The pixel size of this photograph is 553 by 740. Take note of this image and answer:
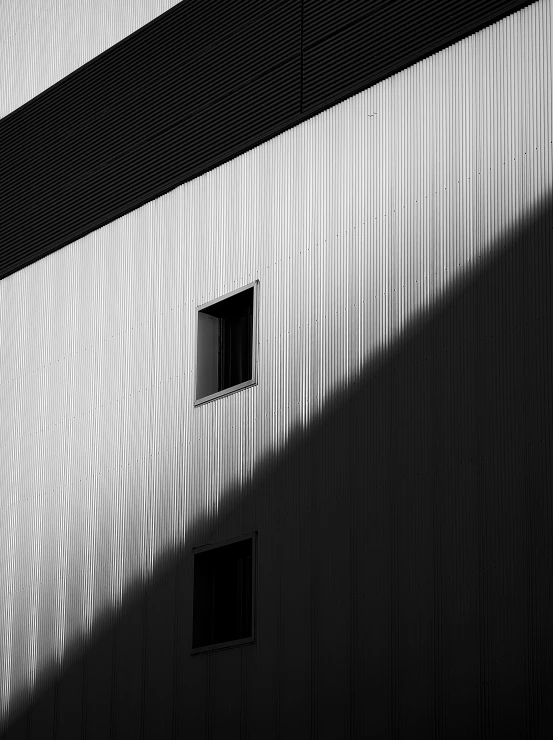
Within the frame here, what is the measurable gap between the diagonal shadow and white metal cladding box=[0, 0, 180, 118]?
933 centimetres

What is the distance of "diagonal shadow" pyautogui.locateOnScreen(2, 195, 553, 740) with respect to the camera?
16.4 metres

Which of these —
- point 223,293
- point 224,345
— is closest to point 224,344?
point 224,345

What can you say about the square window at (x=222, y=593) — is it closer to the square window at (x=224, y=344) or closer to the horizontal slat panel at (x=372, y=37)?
the square window at (x=224, y=344)

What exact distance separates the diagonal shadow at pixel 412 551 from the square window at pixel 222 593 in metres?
0.21

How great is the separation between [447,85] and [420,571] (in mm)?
6651

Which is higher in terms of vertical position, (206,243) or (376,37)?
(376,37)

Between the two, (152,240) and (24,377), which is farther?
(24,377)

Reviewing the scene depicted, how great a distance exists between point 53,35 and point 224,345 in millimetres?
8735

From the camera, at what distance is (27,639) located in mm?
23328

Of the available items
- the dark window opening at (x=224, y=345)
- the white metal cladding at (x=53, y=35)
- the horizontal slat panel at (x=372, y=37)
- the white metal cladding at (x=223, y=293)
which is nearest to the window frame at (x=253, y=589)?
the white metal cladding at (x=223, y=293)

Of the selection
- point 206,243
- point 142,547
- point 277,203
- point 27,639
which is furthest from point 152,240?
point 27,639

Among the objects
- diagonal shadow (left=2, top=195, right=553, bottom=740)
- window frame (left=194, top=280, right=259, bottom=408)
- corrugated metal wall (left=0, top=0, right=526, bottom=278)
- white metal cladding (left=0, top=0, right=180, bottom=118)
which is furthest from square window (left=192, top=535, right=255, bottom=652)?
white metal cladding (left=0, top=0, right=180, bottom=118)

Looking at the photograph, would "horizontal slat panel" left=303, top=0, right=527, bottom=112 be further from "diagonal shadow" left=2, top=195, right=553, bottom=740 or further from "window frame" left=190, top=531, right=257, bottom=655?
"window frame" left=190, top=531, right=257, bottom=655

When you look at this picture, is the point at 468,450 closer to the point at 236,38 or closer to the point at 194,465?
the point at 194,465
